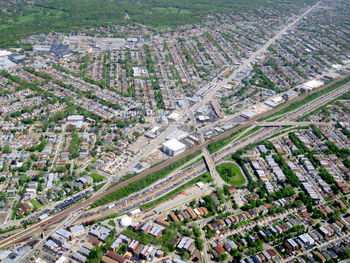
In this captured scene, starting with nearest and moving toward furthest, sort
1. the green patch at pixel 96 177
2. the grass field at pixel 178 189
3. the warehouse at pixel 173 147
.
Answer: the grass field at pixel 178 189 < the green patch at pixel 96 177 < the warehouse at pixel 173 147

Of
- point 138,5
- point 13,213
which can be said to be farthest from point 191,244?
point 138,5

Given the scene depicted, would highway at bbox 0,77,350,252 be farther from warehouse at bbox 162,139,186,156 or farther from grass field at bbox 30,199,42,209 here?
grass field at bbox 30,199,42,209

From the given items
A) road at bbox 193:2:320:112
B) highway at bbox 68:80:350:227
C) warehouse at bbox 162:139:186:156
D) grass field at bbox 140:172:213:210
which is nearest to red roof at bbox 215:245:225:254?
grass field at bbox 140:172:213:210

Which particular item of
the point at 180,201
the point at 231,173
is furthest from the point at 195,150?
the point at 180,201

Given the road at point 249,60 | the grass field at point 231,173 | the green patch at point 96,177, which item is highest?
the road at point 249,60

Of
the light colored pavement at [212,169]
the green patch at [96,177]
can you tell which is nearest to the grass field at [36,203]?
the green patch at [96,177]

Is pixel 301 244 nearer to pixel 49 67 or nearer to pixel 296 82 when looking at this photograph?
pixel 296 82

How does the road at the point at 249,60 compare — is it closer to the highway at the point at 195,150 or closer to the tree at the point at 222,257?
the highway at the point at 195,150

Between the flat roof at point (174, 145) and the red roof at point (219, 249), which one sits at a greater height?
the flat roof at point (174, 145)

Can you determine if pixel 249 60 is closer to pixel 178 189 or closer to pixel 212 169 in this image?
pixel 212 169
